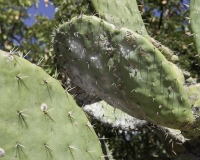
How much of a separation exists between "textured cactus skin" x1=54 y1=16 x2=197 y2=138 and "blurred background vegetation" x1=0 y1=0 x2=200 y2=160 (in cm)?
117

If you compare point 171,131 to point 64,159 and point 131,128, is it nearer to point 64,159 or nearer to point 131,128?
point 131,128

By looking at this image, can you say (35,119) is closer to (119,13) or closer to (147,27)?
(119,13)

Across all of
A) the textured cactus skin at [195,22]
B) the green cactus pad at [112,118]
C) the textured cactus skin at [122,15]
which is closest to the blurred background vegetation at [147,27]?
the green cactus pad at [112,118]

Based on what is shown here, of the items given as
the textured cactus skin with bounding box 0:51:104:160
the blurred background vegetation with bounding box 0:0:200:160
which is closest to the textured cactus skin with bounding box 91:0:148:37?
the textured cactus skin with bounding box 0:51:104:160

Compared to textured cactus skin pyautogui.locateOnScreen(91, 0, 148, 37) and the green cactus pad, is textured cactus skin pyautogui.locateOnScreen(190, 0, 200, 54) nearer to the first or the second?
textured cactus skin pyautogui.locateOnScreen(91, 0, 148, 37)

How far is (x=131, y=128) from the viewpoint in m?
2.30

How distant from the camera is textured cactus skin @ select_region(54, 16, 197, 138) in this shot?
1526 mm

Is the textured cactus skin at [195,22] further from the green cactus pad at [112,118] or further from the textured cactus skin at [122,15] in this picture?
the green cactus pad at [112,118]

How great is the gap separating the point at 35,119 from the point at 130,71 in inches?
17.2

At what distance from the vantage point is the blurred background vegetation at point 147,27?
3.54 m

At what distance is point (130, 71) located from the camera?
5.09 ft

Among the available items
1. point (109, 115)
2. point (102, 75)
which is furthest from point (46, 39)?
point (102, 75)

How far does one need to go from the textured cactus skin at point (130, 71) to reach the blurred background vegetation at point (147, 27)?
1.17 m

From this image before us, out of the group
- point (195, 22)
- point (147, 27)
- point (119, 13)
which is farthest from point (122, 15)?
point (147, 27)
